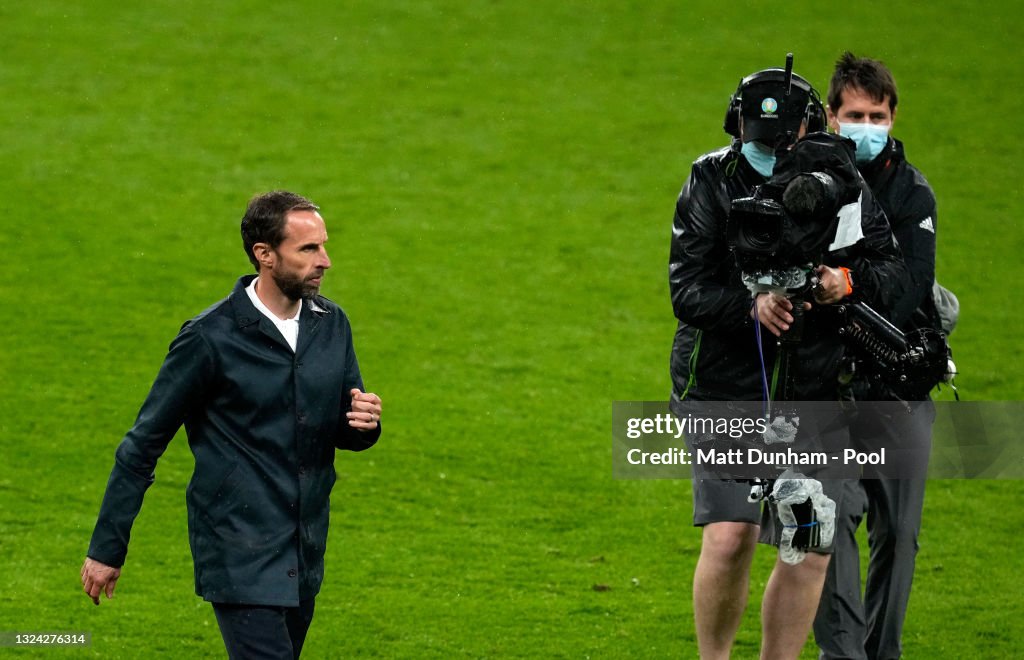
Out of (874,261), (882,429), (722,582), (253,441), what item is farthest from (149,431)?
(882,429)

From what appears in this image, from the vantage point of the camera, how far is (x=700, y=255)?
16.0ft

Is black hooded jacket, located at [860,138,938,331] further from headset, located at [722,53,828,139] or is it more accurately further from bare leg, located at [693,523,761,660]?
bare leg, located at [693,523,761,660]

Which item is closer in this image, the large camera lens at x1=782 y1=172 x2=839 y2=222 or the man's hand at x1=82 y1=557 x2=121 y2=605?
the man's hand at x1=82 y1=557 x2=121 y2=605

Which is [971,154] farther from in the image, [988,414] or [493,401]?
[493,401]

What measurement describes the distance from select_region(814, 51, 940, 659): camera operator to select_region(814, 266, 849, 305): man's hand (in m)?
0.61

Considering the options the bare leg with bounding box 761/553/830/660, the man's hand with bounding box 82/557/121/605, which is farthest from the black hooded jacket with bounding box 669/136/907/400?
the man's hand with bounding box 82/557/121/605

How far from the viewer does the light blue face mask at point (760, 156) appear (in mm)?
4812

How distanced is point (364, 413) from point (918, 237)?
2.05m

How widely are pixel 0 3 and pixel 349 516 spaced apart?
381 inches

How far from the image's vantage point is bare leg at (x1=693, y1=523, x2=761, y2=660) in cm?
502

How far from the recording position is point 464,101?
14.5 m

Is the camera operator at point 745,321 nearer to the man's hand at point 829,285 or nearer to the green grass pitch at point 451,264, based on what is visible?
the man's hand at point 829,285

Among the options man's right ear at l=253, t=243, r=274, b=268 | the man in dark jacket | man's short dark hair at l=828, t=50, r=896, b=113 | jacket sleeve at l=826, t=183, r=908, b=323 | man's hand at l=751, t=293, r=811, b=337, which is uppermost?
man's short dark hair at l=828, t=50, r=896, b=113

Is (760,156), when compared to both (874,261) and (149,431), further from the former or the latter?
(149,431)
